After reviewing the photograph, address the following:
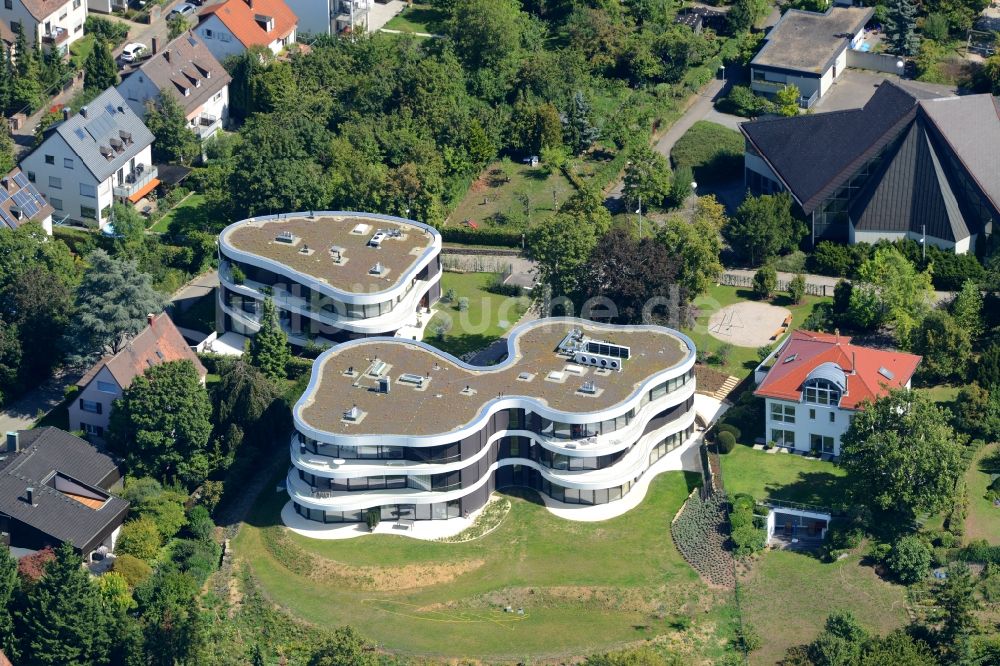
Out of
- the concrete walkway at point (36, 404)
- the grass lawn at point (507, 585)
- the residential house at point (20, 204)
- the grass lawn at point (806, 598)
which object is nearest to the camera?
the grass lawn at point (507, 585)

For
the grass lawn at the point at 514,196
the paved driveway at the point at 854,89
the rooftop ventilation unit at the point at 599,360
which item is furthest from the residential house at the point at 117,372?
the paved driveway at the point at 854,89

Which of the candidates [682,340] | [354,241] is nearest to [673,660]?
[682,340]

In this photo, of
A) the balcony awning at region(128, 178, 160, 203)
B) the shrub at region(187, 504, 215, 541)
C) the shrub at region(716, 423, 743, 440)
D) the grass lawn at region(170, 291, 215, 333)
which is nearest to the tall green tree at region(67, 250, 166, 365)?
the grass lawn at region(170, 291, 215, 333)

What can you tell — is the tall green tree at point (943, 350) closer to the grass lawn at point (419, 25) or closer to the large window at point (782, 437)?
the large window at point (782, 437)

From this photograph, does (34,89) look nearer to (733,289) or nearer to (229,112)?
(229,112)

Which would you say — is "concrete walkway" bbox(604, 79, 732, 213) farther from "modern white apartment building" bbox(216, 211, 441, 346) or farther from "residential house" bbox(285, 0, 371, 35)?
"residential house" bbox(285, 0, 371, 35)

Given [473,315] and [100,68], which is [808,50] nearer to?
[473,315]
